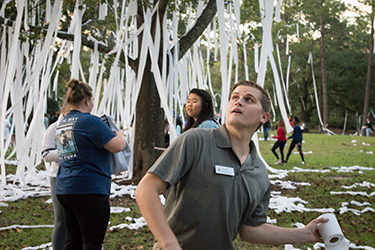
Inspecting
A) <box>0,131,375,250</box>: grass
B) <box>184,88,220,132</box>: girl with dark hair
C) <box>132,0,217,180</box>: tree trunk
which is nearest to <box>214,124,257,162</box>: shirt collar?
<box>184,88,220,132</box>: girl with dark hair

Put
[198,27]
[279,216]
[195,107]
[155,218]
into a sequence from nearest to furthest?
[155,218] < [195,107] < [279,216] < [198,27]

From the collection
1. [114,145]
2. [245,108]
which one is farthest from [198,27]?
[245,108]

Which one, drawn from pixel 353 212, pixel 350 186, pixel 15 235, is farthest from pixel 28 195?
pixel 350 186

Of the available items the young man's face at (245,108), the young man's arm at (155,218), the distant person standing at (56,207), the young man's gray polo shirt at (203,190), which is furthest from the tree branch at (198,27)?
the young man's arm at (155,218)

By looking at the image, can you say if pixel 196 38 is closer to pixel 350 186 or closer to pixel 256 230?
pixel 350 186

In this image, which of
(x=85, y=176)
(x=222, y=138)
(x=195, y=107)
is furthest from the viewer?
(x=195, y=107)

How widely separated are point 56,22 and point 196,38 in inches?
103

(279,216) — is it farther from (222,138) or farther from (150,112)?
(222,138)

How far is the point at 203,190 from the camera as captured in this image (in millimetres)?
1381

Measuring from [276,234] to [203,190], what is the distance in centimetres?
47

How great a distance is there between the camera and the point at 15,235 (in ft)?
12.3

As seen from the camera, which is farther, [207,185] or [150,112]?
[150,112]

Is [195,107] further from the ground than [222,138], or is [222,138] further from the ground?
[195,107]

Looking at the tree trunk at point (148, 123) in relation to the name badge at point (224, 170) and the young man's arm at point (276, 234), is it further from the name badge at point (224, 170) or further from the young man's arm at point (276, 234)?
the name badge at point (224, 170)
